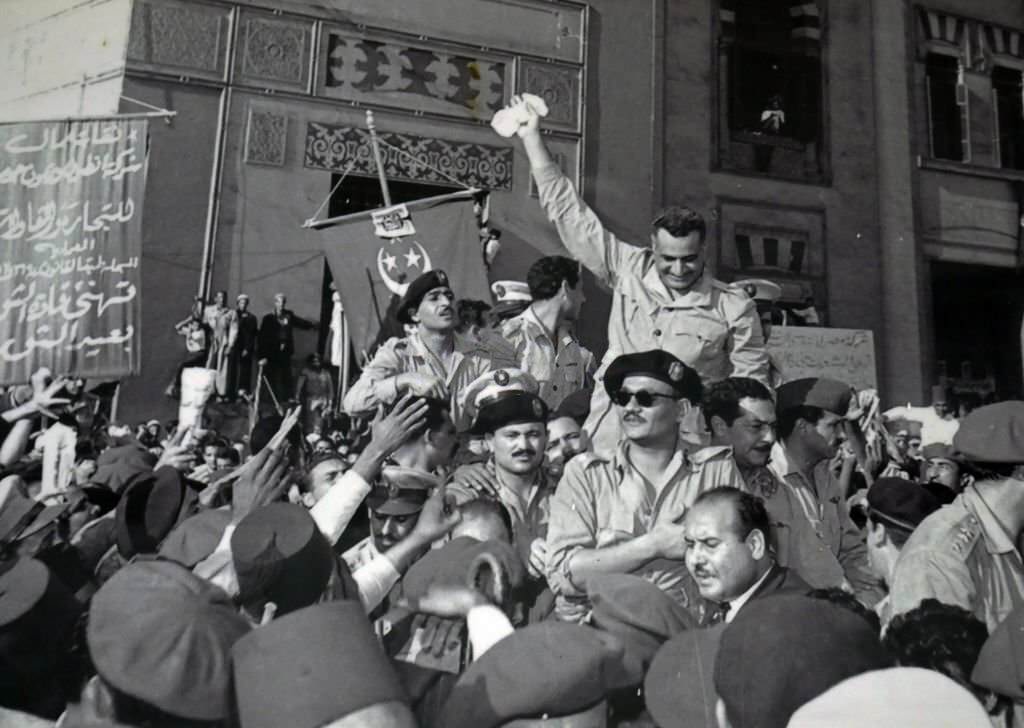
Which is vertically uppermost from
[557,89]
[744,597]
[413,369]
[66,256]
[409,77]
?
[557,89]

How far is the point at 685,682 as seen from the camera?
5.73 feet

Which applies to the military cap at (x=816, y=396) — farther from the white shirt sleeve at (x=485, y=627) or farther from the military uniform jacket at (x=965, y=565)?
the white shirt sleeve at (x=485, y=627)

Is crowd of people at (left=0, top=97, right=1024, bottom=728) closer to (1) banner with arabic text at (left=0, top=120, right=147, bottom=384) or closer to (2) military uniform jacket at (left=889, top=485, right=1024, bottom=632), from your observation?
(2) military uniform jacket at (left=889, top=485, right=1024, bottom=632)

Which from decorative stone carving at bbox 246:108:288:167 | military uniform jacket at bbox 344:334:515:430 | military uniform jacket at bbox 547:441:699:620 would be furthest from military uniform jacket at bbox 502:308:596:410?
decorative stone carving at bbox 246:108:288:167

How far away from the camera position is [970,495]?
255 cm

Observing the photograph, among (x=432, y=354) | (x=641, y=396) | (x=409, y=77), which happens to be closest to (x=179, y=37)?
(x=409, y=77)

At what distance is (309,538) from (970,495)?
1.78 meters

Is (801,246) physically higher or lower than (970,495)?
higher

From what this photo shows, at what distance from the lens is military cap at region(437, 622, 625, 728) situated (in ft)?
5.39

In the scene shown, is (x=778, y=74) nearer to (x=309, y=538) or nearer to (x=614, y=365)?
(x=614, y=365)

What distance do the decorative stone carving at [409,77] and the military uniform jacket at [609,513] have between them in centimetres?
719

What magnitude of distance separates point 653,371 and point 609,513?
46 centimetres

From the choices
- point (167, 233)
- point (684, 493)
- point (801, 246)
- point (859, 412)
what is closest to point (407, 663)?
point (684, 493)

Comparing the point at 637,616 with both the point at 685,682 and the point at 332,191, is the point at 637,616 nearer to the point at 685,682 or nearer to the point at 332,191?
the point at 685,682
